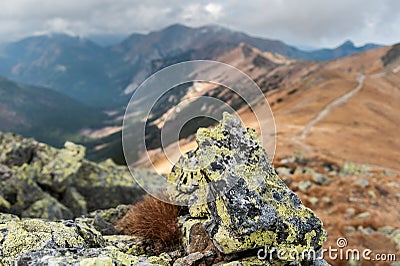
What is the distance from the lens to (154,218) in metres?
8.37

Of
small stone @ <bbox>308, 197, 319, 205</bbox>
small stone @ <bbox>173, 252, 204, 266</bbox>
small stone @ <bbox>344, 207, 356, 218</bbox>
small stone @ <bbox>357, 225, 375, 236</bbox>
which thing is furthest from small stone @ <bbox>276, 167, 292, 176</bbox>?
small stone @ <bbox>173, 252, 204, 266</bbox>

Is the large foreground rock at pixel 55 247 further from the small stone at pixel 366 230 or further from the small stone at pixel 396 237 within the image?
the small stone at pixel 366 230

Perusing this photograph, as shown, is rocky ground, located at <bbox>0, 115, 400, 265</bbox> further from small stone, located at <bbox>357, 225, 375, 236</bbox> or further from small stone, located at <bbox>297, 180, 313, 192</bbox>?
small stone, located at <bbox>297, 180, 313, 192</bbox>

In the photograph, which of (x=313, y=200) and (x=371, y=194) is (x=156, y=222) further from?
(x=371, y=194)

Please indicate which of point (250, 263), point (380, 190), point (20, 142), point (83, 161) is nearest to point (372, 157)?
point (380, 190)

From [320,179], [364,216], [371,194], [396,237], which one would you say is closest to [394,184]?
[371,194]

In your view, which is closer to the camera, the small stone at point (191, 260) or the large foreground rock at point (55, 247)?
the large foreground rock at point (55, 247)

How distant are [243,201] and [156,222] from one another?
8.64 feet

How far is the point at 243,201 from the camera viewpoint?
6.76m

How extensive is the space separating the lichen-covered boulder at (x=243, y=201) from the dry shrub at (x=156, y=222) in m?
0.55

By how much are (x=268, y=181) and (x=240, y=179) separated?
0.87 meters

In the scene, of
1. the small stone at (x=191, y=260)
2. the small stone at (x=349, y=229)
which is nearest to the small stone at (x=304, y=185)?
the small stone at (x=349, y=229)

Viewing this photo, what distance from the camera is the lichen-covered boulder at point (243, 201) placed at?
662cm

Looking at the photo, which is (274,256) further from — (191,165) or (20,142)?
(20,142)
